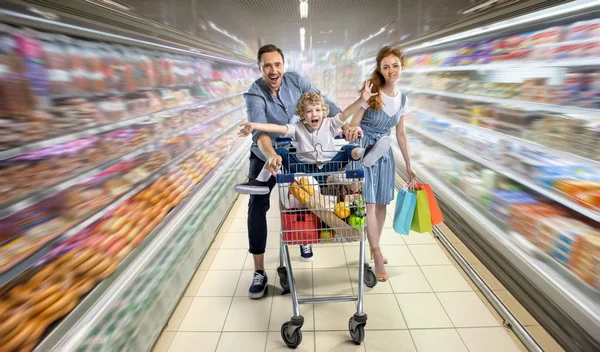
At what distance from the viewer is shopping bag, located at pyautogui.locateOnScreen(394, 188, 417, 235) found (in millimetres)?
2818

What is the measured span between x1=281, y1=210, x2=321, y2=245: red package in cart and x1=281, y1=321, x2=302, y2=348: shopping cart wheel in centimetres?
50

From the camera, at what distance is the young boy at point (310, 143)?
2225 mm

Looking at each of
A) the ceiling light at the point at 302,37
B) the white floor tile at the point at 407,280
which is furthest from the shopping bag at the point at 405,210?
the ceiling light at the point at 302,37

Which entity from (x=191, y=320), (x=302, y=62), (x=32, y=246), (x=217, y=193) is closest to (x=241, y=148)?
(x=217, y=193)

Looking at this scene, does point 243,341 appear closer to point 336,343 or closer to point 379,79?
point 336,343

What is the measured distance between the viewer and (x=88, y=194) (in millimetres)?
1897

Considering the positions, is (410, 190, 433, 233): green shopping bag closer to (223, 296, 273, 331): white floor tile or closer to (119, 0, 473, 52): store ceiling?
(223, 296, 273, 331): white floor tile

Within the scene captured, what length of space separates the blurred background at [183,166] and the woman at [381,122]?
68 centimetres

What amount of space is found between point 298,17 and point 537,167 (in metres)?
4.36

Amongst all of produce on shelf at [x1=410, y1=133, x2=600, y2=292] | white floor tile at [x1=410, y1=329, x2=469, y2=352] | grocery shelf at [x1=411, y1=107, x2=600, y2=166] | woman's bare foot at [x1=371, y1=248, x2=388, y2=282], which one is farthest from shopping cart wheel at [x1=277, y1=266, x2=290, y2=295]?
Result: grocery shelf at [x1=411, y1=107, x2=600, y2=166]

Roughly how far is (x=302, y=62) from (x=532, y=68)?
9.18 metres

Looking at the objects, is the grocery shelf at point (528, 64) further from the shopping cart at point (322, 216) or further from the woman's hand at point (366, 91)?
the shopping cart at point (322, 216)

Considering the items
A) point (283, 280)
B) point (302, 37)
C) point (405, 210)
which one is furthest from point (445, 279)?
point (302, 37)

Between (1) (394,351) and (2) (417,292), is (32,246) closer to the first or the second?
(1) (394,351)
